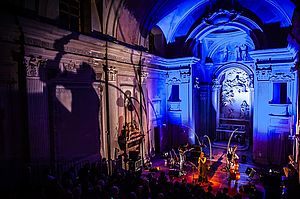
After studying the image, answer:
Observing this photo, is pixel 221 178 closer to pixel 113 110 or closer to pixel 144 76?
pixel 113 110

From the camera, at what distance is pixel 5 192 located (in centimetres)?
611

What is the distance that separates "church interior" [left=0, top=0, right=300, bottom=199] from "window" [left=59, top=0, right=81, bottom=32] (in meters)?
0.05

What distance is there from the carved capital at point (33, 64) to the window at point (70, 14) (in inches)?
86.7

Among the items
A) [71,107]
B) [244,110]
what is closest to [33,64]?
[71,107]

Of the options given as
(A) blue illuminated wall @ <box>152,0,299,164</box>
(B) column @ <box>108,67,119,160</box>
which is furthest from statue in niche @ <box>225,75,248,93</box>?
(B) column @ <box>108,67,119,160</box>

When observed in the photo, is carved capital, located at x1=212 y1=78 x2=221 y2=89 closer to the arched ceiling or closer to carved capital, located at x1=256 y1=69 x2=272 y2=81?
carved capital, located at x1=256 y1=69 x2=272 y2=81

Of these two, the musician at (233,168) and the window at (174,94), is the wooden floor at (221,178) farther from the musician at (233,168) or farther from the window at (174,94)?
the window at (174,94)

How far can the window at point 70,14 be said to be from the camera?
871 cm

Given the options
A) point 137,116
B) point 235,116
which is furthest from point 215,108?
point 137,116

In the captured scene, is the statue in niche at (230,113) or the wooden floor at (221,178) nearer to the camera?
the wooden floor at (221,178)

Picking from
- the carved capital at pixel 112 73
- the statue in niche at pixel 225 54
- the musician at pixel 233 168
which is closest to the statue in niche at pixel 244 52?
the statue in niche at pixel 225 54

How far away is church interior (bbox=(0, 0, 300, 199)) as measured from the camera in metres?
6.66

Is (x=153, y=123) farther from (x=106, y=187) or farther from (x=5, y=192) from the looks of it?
(x=5, y=192)

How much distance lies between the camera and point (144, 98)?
13414 millimetres
